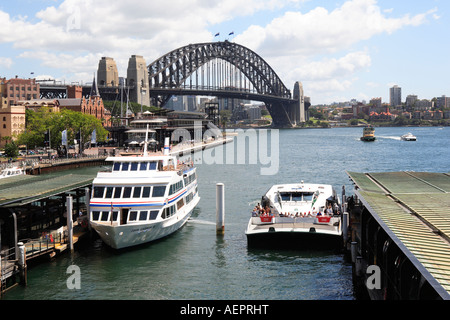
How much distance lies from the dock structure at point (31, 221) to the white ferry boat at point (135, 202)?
2226 mm

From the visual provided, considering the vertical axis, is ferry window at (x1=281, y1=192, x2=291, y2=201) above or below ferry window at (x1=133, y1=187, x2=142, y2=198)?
below

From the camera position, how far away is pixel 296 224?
28.7 m

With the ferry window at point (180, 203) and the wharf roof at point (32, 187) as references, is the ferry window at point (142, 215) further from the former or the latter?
the wharf roof at point (32, 187)

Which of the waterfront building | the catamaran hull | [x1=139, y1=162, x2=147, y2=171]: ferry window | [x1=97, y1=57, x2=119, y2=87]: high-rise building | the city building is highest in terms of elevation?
[x1=97, y1=57, x2=119, y2=87]: high-rise building

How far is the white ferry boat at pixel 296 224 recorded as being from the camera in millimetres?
28094

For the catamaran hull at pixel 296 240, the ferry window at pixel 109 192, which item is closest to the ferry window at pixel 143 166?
the ferry window at pixel 109 192

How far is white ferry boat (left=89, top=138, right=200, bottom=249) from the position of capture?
90.6ft

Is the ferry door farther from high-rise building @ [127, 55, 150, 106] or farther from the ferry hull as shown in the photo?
high-rise building @ [127, 55, 150, 106]

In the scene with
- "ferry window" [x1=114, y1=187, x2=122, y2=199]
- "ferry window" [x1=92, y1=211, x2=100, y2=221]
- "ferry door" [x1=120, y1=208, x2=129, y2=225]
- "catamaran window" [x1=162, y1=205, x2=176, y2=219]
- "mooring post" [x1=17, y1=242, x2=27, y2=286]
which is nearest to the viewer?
"mooring post" [x1=17, y1=242, x2=27, y2=286]

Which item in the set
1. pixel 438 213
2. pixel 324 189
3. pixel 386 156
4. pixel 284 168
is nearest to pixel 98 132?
pixel 284 168

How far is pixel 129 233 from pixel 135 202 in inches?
66.9

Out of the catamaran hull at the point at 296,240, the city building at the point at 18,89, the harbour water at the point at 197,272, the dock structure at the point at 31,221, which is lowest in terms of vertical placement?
the harbour water at the point at 197,272

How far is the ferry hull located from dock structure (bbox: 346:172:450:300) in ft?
33.0

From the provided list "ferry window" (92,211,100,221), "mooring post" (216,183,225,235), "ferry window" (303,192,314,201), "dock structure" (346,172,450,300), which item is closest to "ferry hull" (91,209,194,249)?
"ferry window" (92,211,100,221)
